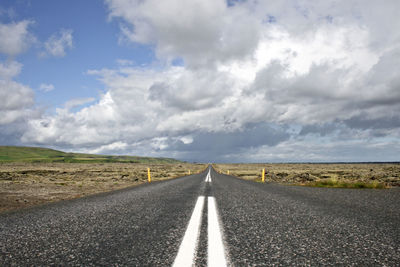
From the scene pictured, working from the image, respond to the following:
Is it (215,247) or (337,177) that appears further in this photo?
(337,177)

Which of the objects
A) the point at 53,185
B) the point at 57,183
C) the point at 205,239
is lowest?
the point at 57,183

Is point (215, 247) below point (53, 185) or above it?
above

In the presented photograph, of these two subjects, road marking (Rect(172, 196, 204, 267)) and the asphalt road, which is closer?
road marking (Rect(172, 196, 204, 267))

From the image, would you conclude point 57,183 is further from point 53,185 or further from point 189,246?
point 189,246

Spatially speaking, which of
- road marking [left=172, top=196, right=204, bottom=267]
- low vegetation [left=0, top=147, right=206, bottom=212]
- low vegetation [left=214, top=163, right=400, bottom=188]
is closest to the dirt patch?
low vegetation [left=0, top=147, right=206, bottom=212]

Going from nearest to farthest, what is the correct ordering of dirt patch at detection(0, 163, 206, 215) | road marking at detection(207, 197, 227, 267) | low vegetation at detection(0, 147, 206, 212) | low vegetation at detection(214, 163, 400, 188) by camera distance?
1. road marking at detection(207, 197, 227, 267)
2. dirt patch at detection(0, 163, 206, 215)
3. low vegetation at detection(0, 147, 206, 212)
4. low vegetation at detection(214, 163, 400, 188)

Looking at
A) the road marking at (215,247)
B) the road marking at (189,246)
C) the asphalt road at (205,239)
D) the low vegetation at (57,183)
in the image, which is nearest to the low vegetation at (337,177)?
the asphalt road at (205,239)

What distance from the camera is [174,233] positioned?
10.3ft

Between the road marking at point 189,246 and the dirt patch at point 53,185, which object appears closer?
the road marking at point 189,246

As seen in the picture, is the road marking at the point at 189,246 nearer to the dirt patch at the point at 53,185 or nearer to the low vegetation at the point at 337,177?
the dirt patch at the point at 53,185

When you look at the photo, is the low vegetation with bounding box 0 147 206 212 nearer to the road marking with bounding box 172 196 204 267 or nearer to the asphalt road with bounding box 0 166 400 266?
the asphalt road with bounding box 0 166 400 266

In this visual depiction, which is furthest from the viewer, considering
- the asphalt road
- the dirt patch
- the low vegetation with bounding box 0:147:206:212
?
the low vegetation with bounding box 0:147:206:212

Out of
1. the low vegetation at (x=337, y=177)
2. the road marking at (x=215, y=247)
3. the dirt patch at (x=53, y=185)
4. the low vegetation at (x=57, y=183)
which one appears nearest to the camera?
the road marking at (x=215, y=247)

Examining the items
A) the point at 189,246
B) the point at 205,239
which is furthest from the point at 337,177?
the point at 189,246
